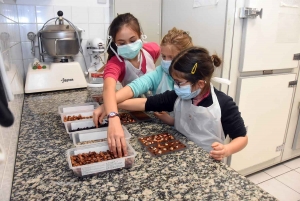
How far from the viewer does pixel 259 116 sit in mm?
1644

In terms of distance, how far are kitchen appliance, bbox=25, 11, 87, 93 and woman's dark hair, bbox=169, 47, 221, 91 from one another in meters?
0.87

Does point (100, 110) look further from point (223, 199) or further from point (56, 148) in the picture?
point (223, 199)

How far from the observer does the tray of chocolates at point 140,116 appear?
41.4 inches

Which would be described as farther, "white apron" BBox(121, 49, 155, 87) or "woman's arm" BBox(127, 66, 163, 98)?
"white apron" BBox(121, 49, 155, 87)

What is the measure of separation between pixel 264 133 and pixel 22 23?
6.19ft

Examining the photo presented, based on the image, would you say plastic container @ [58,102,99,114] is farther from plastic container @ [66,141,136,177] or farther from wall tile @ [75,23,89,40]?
wall tile @ [75,23,89,40]

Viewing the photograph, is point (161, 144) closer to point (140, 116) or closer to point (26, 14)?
point (140, 116)

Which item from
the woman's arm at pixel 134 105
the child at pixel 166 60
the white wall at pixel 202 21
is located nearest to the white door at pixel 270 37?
the white wall at pixel 202 21

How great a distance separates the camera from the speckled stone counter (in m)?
0.57

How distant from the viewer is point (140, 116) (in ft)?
3.57

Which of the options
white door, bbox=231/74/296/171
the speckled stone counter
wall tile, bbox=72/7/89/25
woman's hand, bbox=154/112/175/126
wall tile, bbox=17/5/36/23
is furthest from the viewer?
wall tile, bbox=72/7/89/25

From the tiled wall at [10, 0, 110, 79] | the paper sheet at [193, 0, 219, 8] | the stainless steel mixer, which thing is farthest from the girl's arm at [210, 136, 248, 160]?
the tiled wall at [10, 0, 110, 79]

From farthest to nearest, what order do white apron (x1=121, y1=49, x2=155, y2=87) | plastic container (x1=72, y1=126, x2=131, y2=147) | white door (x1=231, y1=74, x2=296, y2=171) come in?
white door (x1=231, y1=74, x2=296, y2=171)
white apron (x1=121, y1=49, x2=155, y2=87)
plastic container (x1=72, y1=126, x2=131, y2=147)

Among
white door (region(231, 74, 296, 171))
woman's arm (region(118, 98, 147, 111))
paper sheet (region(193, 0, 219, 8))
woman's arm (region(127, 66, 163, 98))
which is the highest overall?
paper sheet (region(193, 0, 219, 8))
